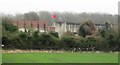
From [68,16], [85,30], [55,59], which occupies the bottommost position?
[55,59]

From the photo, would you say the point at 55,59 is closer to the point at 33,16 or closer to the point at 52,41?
the point at 52,41

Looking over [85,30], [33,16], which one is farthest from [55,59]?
[33,16]

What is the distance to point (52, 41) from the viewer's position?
31766 millimetres

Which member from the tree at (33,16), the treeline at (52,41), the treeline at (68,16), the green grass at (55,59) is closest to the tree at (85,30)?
the treeline at (68,16)

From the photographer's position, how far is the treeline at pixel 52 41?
100 feet

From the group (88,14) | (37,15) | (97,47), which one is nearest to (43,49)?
(97,47)

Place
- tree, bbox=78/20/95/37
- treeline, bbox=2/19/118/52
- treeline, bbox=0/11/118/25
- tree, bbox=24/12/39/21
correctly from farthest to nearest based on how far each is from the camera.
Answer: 1. tree, bbox=24/12/39/21
2. treeline, bbox=0/11/118/25
3. tree, bbox=78/20/95/37
4. treeline, bbox=2/19/118/52

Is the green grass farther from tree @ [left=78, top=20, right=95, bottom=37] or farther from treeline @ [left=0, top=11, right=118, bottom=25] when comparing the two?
treeline @ [left=0, top=11, right=118, bottom=25]

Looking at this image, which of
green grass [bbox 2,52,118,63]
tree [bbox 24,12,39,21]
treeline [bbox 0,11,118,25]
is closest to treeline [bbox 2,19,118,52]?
treeline [bbox 0,11,118,25]

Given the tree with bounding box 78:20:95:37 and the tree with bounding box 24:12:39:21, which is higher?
the tree with bounding box 24:12:39:21

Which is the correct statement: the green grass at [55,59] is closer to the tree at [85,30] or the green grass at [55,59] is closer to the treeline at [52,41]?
the treeline at [52,41]

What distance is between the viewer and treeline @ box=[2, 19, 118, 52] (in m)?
30.5

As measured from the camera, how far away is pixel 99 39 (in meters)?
33.0

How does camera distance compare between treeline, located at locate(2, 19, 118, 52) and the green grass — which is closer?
the green grass
